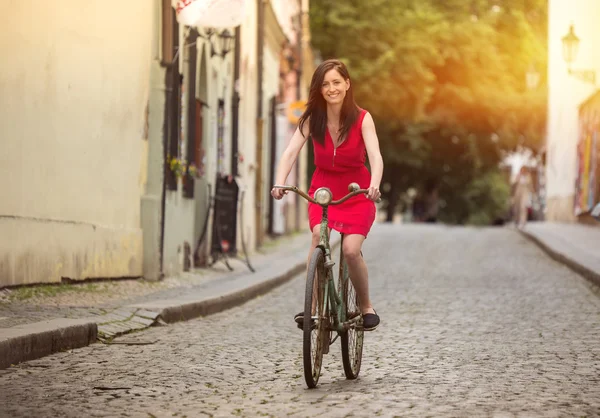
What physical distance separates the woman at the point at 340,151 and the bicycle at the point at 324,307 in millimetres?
129

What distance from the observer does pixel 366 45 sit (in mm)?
38625

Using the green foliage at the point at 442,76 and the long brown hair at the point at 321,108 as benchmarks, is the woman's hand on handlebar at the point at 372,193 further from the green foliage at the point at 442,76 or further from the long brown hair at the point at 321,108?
the green foliage at the point at 442,76

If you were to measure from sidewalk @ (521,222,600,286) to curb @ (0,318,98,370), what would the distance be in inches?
314

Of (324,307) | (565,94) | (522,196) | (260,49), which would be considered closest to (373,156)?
(324,307)

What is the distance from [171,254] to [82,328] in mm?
5992

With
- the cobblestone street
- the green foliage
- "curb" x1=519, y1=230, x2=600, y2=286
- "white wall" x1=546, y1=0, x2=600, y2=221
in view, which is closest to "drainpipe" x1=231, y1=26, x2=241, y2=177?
"curb" x1=519, y1=230, x2=600, y2=286

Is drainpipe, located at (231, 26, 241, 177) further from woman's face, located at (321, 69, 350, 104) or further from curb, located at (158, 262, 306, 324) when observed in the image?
woman's face, located at (321, 69, 350, 104)

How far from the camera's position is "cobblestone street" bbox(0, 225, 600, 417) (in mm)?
6090

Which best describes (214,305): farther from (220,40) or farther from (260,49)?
(260,49)

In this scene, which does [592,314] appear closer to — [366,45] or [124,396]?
[124,396]

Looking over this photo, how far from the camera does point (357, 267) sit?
7.07 meters

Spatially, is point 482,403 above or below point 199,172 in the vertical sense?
below

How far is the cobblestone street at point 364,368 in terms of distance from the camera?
20.0 ft

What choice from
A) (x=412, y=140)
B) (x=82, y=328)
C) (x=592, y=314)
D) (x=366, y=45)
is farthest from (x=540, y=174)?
(x=82, y=328)
